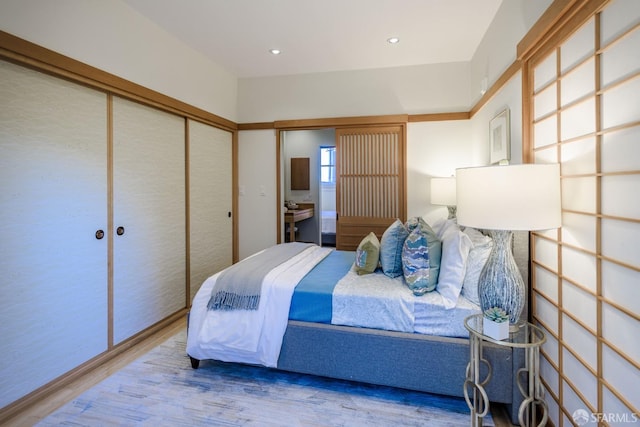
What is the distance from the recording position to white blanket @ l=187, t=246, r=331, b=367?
2014 millimetres

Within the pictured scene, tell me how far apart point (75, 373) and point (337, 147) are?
128 inches

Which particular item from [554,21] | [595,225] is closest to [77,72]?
[554,21]

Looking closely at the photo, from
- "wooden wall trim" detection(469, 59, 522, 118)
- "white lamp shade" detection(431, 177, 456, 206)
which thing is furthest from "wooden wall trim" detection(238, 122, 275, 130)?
"wooden wall trim" detection(469, 59, 522, 118)

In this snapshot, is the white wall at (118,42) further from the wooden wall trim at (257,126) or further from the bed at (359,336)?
the bed at (359,336)

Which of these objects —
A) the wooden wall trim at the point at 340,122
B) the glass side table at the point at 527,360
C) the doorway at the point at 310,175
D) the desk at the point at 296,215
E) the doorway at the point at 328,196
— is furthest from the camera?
the doorway at the point at 328,196

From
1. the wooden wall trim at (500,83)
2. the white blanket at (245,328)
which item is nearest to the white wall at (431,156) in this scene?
the wooden wall trim at (500,83)

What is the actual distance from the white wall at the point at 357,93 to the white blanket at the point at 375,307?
2.54 metres

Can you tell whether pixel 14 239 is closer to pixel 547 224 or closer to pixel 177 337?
pixel 177 337

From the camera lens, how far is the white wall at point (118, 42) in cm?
187

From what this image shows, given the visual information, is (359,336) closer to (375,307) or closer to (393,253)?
(375,307)

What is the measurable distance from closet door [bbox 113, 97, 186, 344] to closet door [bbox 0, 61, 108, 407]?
15 cm

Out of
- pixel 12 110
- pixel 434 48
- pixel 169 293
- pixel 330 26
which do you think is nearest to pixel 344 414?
pixel 169 293

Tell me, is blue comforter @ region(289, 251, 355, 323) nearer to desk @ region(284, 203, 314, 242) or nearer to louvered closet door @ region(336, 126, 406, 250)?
louvered closet door @ region(336, 126, 406, 250)
